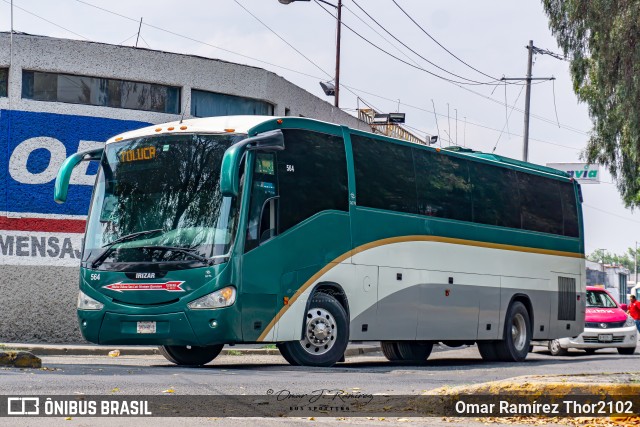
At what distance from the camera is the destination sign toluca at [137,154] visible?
1528 centimetres

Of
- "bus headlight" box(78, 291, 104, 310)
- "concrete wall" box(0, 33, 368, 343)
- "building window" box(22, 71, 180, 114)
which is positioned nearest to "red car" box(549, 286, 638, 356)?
"building window" box(22, 71, 180, 114)

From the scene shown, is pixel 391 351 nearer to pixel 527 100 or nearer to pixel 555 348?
pixel 555 348

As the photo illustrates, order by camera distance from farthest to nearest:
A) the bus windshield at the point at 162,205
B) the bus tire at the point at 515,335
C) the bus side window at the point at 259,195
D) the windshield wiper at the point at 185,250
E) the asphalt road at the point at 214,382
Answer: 1. the bus tire at the point at 515,335
2. the bus side window at the point at 259,195
3. the bus windshield at the point at 162,205
4. the windshield wiper at the point at 185,250
5. the asphalt road at the point at 214,382

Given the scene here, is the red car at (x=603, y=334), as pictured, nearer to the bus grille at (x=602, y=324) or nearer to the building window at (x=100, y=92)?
the bus grille at (x=602, y=324)

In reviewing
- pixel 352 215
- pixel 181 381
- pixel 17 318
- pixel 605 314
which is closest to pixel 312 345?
pixel 352 215

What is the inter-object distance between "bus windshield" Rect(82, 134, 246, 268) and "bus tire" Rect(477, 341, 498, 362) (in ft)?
26.6

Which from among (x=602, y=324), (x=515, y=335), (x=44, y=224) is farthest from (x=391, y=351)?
(x=602, y=324)

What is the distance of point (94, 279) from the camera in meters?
15.0

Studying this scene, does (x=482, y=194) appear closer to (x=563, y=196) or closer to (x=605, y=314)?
(x=563, y=196)

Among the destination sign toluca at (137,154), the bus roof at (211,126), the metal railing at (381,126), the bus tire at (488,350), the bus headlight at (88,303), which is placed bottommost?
the bus tire at (488,350)

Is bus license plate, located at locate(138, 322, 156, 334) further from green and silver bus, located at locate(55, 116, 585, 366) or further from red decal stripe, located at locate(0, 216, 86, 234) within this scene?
red decal stripe, located at locate(0, 216, 86, 234)

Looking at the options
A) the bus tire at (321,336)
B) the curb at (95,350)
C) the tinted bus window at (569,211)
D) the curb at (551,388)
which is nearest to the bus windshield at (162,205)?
the bus tire at (321,336)

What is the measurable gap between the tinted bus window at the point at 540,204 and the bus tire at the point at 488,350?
231cm

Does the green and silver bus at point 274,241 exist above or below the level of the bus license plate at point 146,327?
above
